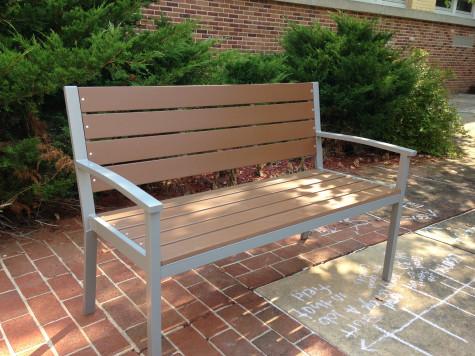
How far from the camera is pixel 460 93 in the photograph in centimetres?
1460

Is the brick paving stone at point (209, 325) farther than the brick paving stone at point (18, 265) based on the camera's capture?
No

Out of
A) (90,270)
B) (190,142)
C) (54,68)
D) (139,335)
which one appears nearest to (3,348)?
(90,270)

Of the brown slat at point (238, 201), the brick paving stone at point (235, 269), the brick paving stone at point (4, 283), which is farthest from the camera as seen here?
the brick paving stone at point (235, 269)

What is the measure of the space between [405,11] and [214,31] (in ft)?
20.8

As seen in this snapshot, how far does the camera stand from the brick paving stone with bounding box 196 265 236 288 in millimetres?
2545

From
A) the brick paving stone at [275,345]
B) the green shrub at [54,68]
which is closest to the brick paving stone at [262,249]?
the brick paving stone at [275,345]

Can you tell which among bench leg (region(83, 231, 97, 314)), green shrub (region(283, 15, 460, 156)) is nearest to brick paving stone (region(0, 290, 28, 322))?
bench leg (region(83, 231, 97, 314))

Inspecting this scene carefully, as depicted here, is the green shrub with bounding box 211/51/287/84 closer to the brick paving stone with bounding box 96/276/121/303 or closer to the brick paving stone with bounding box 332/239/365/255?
the brick paving stone with bounding box 332/239/365/255

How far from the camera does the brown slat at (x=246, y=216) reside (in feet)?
6.09

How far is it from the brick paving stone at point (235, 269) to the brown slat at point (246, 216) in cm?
60

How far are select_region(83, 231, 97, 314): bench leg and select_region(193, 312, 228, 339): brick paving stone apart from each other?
532 millimetres

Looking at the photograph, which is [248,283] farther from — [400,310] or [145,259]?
[145,259]

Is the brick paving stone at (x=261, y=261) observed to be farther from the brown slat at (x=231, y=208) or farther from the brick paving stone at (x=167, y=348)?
the brick paving stone at (x=167, y=348)

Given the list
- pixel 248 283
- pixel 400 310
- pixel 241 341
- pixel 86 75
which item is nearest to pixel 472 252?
pixel 400 310
